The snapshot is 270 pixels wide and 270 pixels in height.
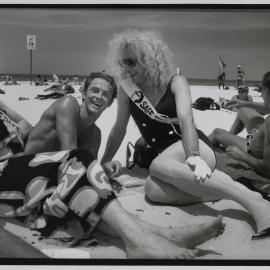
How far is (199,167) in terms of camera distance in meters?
1.79

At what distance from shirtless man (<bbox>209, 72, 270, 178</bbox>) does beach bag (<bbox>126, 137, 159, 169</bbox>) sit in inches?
13.7

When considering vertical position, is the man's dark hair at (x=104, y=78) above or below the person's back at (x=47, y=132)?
above

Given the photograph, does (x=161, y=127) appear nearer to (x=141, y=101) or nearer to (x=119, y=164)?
(x=141, y=101)

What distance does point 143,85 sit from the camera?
6.43 ft

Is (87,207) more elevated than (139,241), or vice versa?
(87,207)

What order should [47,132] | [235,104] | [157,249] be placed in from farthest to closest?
[235,104] → [47,132] → [157,249]

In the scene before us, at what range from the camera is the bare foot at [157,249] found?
5.35 feet

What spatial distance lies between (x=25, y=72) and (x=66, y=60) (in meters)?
0.25

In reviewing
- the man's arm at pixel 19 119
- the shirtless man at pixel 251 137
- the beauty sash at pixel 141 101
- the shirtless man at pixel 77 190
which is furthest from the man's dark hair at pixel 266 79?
the man's arm at pixel 19 119

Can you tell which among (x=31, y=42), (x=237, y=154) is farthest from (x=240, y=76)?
(x=31, y=42)

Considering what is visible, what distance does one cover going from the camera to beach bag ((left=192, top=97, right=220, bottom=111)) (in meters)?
1.93

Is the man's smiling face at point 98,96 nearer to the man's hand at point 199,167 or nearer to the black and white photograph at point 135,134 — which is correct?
the black and white photograph at point 135,134

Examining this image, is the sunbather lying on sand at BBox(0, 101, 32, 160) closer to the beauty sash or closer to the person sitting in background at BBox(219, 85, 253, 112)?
the beauty sash

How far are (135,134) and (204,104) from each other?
42 centimetres
